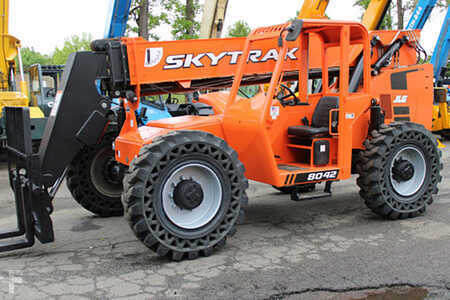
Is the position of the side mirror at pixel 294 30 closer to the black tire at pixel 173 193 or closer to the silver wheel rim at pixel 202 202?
the black tire at pixel 173 193

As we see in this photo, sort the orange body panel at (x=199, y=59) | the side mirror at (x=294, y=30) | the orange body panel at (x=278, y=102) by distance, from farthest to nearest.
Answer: the orange body panel at (x=199, y=59) < the orange body panel at (x=278, y=102) < the side mirror at (x=294, y=30)

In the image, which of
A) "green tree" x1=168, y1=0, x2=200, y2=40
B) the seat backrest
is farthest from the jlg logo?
"green tree" x1=168, y1=0, x2=200, y2=40

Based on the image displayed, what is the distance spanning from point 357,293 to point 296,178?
179 centimetres

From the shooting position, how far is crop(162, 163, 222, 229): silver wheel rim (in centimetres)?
480

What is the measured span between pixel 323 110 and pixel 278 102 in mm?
670

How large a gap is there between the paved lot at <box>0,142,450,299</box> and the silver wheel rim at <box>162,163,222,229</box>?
407mm

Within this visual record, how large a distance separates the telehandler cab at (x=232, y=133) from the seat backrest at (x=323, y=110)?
0.05 feet

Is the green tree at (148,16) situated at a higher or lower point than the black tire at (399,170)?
higher

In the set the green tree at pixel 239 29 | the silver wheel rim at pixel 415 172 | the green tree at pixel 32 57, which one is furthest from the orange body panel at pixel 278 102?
the green tree at pixel 32 57

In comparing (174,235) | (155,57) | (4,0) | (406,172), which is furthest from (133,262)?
(4,0)

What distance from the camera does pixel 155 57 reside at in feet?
19.7

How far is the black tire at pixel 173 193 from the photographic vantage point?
15.0 ft

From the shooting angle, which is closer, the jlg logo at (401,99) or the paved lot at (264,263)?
the paved lot at (264,263)

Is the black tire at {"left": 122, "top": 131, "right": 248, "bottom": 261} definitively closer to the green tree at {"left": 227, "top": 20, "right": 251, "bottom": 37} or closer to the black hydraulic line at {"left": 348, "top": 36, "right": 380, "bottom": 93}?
the black hydraulic line at {"left": 348, "top": 36, "right": 380, "bottom": 93}
